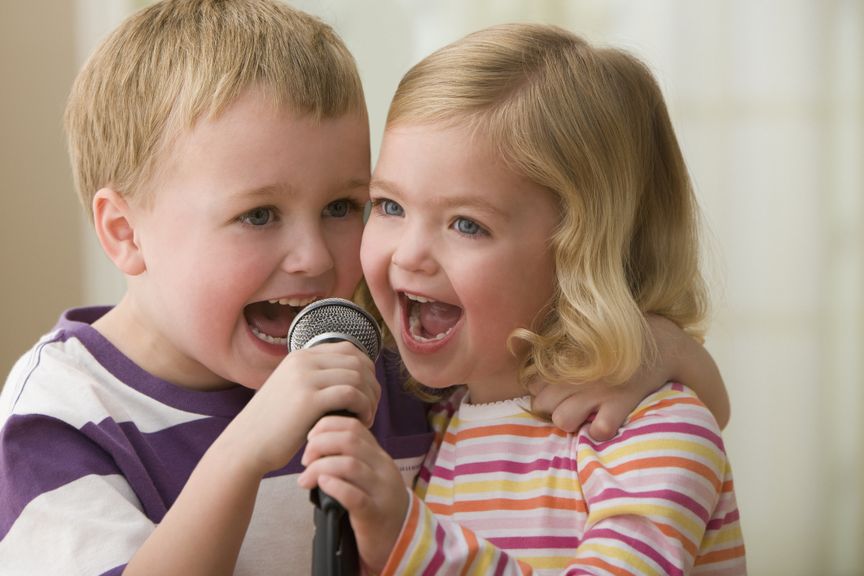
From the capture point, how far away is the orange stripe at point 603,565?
976 millimetres

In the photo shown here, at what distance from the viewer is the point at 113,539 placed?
998 millimetres

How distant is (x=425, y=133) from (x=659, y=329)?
1.14ft

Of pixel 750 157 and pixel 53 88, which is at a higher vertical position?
pixel 53 88

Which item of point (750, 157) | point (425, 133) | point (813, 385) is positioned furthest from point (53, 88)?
point (813, 385)

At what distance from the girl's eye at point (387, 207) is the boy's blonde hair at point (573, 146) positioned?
0.29 feet

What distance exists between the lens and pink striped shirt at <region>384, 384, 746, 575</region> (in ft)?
3.16

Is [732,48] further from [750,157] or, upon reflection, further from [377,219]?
[377,219]

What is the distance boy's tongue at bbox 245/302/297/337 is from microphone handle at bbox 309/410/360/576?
39cm

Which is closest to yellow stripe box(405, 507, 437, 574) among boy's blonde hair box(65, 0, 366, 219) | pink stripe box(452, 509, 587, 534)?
pink stripe box(452, 509, 587, 534)

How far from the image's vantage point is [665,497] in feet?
3.31

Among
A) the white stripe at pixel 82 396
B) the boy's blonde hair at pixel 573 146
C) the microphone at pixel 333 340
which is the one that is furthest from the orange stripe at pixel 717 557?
the white stripe at pixel 82 396

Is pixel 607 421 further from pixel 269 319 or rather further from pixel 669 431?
pixel 269 319

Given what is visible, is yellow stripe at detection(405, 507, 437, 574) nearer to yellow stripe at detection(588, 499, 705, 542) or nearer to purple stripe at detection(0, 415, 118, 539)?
yellow stripe at detection(588, 499, 705, 542)

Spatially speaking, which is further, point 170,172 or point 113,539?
point 170,172
